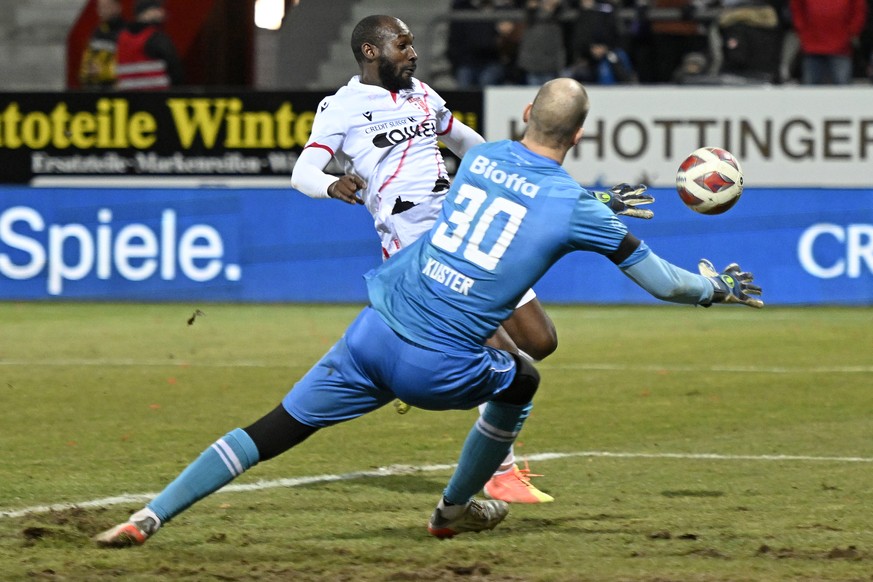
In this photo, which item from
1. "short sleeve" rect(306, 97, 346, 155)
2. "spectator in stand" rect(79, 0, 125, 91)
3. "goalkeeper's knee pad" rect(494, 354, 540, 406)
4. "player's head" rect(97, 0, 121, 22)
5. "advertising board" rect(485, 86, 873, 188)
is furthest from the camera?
"player's head" rect(97, 0, 121, 22)

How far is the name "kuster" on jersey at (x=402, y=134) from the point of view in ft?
25.1

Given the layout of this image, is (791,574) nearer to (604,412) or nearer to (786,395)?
(604,412)

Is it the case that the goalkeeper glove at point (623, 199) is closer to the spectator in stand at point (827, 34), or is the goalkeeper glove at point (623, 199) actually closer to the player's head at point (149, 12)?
A: the spectator in stand at point (827, 34)

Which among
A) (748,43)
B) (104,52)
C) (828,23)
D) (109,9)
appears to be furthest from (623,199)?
(109,9)

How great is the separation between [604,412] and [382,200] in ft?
10.9

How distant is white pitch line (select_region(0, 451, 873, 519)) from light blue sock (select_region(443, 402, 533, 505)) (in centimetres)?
161

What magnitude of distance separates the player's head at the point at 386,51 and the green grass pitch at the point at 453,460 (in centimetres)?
193

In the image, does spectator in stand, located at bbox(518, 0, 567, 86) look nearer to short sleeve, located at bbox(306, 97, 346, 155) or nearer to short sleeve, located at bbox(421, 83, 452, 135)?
short sleeve, located at bbox(421, 83, 452, 135)

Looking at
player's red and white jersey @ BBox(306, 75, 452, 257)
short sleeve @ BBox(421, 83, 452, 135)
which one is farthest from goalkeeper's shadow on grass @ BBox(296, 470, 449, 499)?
short sleeve @ BBox(421, 83, 452, 135)

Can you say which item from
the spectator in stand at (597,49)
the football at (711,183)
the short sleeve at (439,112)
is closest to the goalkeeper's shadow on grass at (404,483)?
the short sleeve at (439,112)

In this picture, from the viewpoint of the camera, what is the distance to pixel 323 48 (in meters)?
24.2

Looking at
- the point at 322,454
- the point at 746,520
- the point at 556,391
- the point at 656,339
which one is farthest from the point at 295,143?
the point at 746,520

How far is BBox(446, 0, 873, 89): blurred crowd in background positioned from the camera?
20047 millimetres

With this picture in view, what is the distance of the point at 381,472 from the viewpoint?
8.21m
